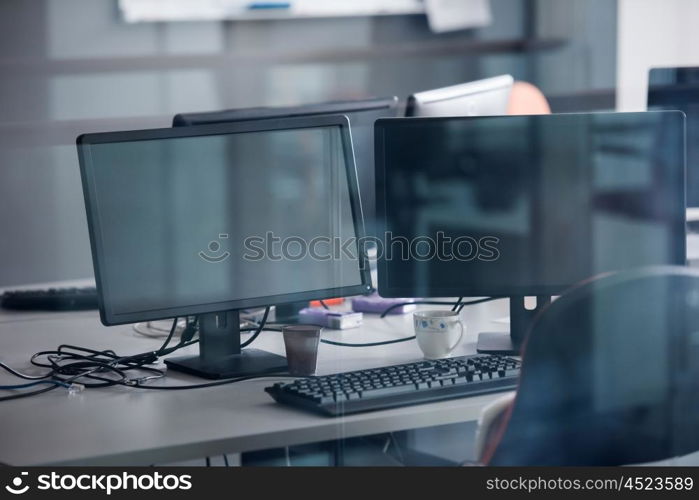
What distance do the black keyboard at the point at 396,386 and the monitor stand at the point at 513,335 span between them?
13 centimetres

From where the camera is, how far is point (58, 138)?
299cm

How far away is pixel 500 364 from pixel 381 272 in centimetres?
28

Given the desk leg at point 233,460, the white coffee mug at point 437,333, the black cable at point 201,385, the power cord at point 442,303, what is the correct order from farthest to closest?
1. the power cord at point 442,303
2. the white coffee mug at point 437,333
3. the black cable at point 201,385
4. the desk leg at point 233,460

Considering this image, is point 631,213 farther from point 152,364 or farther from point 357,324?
point 152,364

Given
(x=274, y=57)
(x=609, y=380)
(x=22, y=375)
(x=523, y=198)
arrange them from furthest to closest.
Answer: (x=274, y=57), (x=523, y=198), (x=22, y=375), (x=609, y=380)

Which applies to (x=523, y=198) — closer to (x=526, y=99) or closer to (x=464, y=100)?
(x=464, y=100)

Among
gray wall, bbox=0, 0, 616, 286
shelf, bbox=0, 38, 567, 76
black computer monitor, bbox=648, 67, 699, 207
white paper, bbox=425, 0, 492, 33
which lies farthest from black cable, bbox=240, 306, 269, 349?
white paper, bbox=425, 0, 492, 33

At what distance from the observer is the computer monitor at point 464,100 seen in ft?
5.84

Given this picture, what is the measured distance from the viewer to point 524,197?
1520mm

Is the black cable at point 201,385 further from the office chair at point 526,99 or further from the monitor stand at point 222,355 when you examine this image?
the office chair at point 526,99

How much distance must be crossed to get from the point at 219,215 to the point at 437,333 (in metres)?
0.38

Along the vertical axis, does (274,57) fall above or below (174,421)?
above

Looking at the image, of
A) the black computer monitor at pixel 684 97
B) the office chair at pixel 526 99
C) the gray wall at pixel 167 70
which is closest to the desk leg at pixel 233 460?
the black computer monitor at pixel 684 97

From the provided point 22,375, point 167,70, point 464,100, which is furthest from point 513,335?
point 167,70
